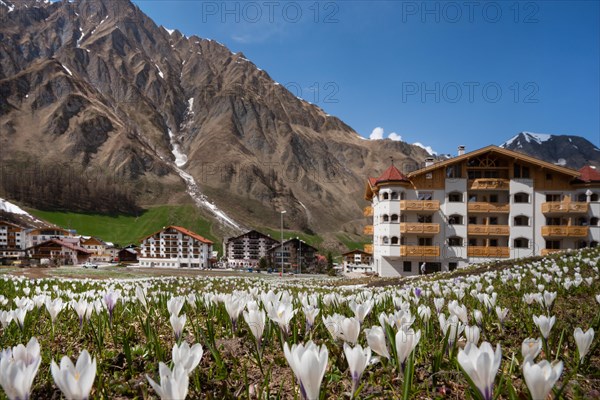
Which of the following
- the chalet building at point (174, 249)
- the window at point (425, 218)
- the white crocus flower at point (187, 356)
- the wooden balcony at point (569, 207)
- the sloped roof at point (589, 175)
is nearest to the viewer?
the white crocus flower at point (187, 356)

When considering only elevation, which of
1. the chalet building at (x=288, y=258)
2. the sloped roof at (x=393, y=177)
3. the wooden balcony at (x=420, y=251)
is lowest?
the chalet building at (x=288, y=258)

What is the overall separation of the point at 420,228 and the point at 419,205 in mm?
2246

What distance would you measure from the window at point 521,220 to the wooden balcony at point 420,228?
803 cm

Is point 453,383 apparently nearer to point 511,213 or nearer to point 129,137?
point 511,213

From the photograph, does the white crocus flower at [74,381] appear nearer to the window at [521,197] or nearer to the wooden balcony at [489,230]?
the wooden balcony at [489,230]

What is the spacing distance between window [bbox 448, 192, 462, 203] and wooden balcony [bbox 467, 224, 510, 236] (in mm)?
2804

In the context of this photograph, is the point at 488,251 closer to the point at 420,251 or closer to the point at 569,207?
the point at 420,251

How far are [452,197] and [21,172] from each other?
170466 mm

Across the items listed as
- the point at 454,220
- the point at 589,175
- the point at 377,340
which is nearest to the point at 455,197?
the point at 454,220

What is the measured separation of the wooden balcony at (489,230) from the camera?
39062 mm

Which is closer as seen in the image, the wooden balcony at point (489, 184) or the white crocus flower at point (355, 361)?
the white crocus flower at point (355, 361)

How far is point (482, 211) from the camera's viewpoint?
39438 millimetres

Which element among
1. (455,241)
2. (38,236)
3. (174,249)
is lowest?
(174,249)

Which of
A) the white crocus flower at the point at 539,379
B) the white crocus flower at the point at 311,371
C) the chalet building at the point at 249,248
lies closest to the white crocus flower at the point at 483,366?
the white crocus flower at the point at 539,379
